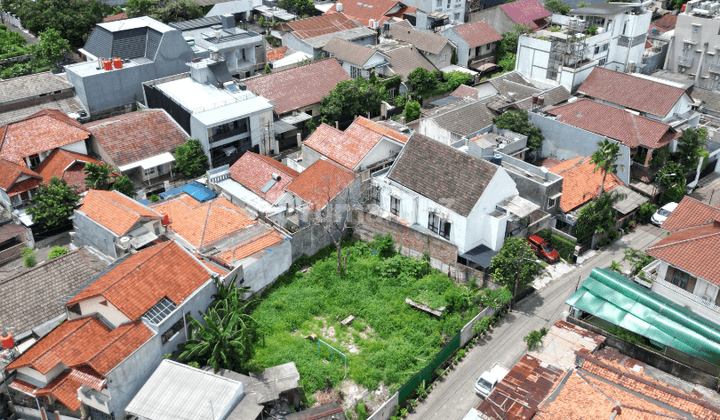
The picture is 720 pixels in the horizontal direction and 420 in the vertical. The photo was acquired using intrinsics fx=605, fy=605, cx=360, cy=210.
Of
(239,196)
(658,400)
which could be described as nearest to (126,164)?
(239,196)

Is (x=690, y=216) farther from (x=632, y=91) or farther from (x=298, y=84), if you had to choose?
(x=298, y=84)

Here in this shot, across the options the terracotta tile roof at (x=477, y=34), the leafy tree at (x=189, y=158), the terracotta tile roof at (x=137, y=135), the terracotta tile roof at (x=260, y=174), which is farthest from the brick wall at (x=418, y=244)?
the terracotta tile roof at (x=477, y=34)

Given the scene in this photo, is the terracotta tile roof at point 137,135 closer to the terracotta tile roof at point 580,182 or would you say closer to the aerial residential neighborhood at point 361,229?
the aerial residential neighborhood at point 361,229

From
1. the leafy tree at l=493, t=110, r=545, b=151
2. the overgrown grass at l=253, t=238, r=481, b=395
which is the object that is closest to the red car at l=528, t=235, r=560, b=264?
the overgrown grass at l=253, t=238, r=481, b=395

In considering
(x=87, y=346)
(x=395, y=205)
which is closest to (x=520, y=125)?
(x=395, y=205)

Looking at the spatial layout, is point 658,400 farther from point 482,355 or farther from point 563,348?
point 482,355

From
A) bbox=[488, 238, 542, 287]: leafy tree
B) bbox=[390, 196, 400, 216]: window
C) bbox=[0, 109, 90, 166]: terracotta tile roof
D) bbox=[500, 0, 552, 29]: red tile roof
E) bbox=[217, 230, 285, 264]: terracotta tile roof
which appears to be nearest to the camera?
bbox=[488, 238, 542, 287]: leafy tree

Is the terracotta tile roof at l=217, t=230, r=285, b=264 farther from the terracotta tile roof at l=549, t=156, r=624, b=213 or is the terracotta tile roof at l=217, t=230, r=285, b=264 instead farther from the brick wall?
the terracotta tile roof at l=549, t=156, r=624, b=213
